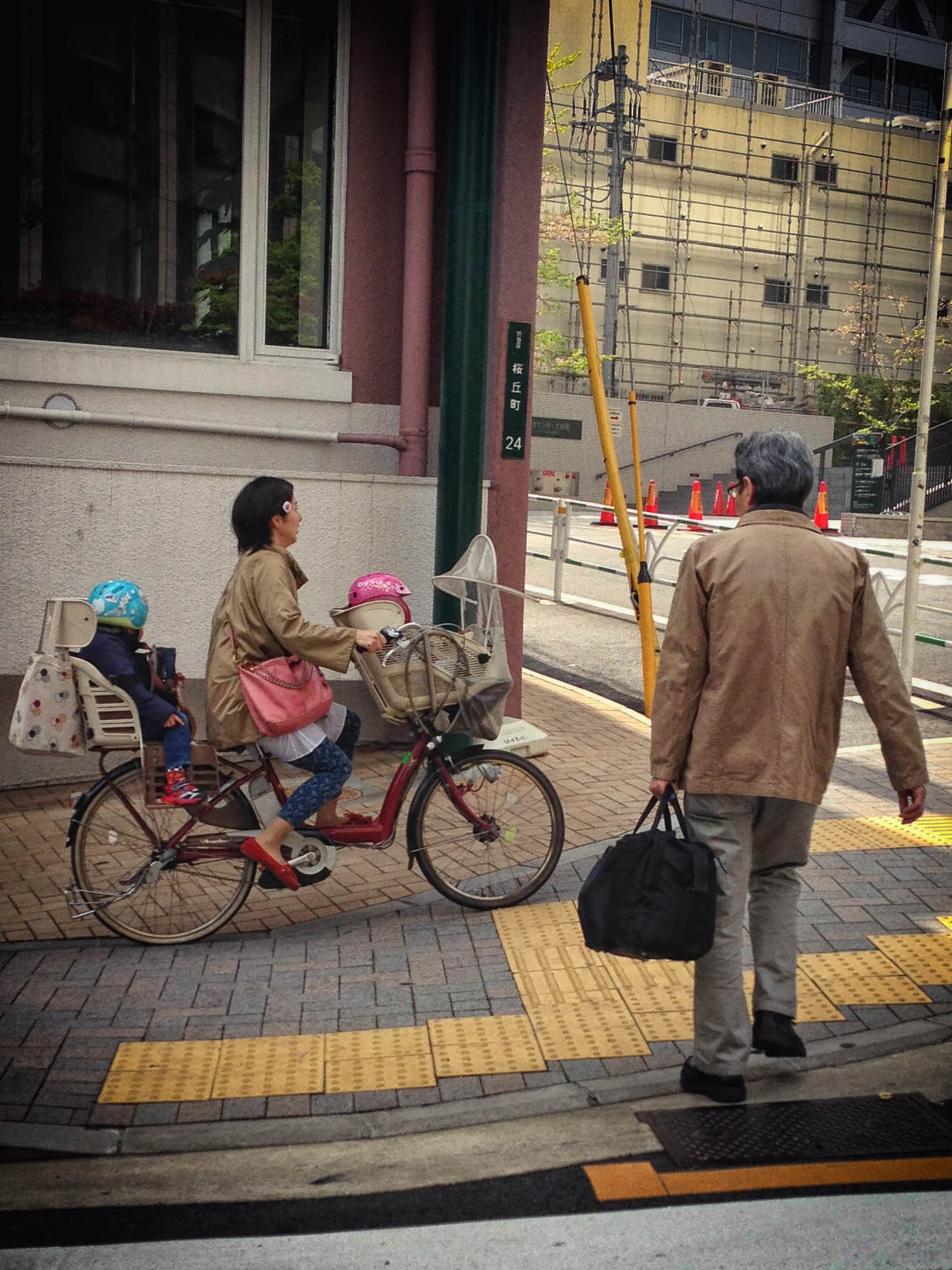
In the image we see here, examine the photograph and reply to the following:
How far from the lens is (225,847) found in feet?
17.1

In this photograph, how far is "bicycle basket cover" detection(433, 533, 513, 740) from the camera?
5.27 meters

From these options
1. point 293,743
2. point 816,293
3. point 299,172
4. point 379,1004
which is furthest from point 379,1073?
point 816,293

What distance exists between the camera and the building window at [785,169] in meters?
48.9

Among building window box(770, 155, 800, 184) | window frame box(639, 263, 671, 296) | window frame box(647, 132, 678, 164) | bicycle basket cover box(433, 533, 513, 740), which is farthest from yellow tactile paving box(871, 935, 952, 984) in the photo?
building window box(770, 155, 800, 184)

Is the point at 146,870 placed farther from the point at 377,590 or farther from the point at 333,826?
the point at 377,590

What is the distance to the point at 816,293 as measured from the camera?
50.0m

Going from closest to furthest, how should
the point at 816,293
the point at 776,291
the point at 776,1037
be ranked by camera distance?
the point at 776,1037
the point at 776,291
the point at 816,293

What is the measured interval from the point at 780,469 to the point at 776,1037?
71.4 inches

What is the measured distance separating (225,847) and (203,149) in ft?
15.9

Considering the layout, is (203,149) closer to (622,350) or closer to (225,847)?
(225,847)

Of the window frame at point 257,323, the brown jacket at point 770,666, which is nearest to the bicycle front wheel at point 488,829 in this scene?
the brown jacket at point 770,666

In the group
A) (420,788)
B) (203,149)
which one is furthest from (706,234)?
(420,788)

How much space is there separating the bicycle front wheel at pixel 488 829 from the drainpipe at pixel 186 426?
3.26m

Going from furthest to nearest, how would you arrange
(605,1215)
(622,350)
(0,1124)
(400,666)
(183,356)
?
(622,350), (183,356), (400,666), (0,1124), (605,1215)
